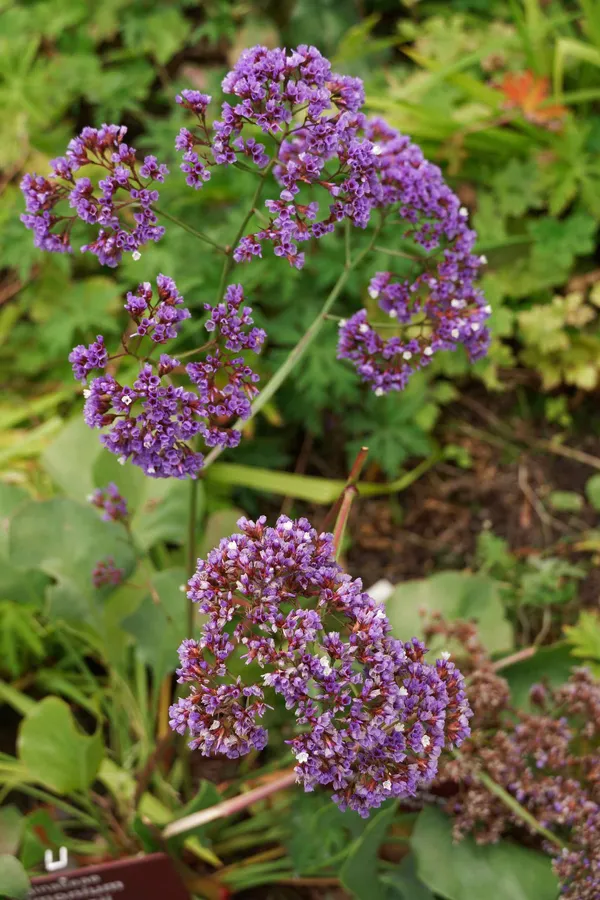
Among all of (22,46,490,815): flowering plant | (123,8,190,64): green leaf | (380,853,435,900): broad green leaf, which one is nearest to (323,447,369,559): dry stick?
(22,46,490,815): flowering plant

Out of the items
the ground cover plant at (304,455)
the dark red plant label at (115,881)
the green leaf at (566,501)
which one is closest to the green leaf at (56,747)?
the ground cover plant at (304,455)

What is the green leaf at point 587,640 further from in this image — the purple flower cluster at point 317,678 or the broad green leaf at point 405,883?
the purple flower cluster at point 317,678

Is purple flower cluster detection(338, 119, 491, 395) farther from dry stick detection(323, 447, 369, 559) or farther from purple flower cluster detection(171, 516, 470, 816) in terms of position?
purple flower cluster detection(171, 516, 470, 816)

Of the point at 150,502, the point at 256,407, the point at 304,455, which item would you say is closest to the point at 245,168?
the point at 256,407

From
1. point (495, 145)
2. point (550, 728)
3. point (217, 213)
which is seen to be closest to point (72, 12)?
point (217, 213)

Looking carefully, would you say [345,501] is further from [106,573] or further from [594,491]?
[594,491]

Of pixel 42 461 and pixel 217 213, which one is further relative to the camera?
pixel 217 213

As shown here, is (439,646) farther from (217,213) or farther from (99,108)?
(99,108)

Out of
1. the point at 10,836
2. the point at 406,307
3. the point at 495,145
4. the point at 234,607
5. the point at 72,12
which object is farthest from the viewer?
the point at 72,12
